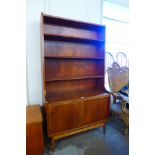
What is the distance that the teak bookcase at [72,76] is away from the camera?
6.48 ft

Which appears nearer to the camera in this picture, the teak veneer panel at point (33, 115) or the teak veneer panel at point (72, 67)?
the teak veneer panel at point (33, 115)

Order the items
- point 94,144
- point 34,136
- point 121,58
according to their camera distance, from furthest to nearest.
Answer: point 121,58
point 94,144
point 34,136

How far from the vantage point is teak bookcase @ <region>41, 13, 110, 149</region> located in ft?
6.48

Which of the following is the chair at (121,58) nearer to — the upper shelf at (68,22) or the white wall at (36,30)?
the upper shelf at (68,22)

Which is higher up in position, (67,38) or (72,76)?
(67,38)

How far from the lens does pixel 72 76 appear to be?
2473 millimetres

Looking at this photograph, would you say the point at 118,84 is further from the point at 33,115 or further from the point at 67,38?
the point at 33,115

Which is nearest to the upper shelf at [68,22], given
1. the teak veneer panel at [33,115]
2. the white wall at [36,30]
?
the white wall at [36,30]

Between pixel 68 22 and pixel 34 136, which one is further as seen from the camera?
pixel 68 22

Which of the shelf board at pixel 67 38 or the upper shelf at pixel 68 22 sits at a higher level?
the upper shelf at pixel 68 22

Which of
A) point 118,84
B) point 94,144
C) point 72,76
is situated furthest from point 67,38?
point 94,144

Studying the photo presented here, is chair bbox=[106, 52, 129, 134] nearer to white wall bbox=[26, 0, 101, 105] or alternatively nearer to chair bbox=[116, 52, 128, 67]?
chair bbox=[116, 52, 128, 67]
